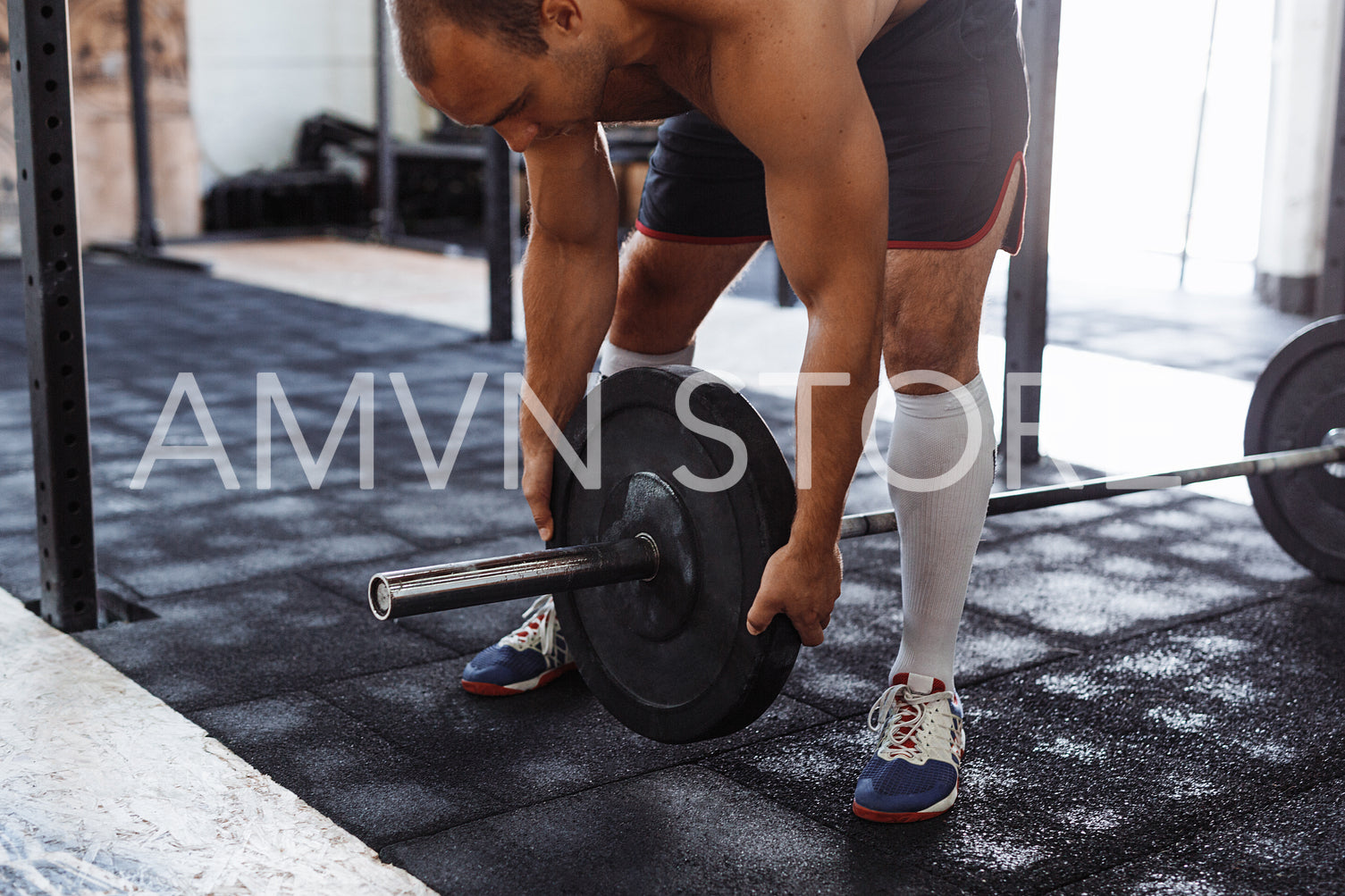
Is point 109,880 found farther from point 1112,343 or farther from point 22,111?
point 1112,343

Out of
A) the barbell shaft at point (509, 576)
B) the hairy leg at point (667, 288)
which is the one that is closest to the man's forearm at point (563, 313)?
the hairy leg at point (667, 288)

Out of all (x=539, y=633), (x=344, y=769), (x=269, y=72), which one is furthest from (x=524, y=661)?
(x=269, y=72)

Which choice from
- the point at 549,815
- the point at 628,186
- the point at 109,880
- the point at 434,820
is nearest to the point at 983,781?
the point at 549,815

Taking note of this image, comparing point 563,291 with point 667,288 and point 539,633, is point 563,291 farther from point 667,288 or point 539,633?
point 539,633

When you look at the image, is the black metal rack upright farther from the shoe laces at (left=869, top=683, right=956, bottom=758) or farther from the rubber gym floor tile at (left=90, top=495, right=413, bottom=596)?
the shoe laces at (left=869, top=683, right=956, bottom=758)

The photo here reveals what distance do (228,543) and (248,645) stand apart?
0.49 metres

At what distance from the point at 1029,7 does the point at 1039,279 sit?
1.71 feet

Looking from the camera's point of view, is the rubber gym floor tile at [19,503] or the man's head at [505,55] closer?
the man's head at [505,55]

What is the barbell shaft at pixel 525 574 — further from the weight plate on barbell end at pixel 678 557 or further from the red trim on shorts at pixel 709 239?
the red trim on shorts at pixel 709 239

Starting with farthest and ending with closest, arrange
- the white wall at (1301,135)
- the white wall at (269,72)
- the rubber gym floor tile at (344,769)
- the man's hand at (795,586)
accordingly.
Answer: the white wall at (269,72)
the white wall at (1301,135)
the rubber gym floor tile at (344,769)
the man's hand at (795,586)

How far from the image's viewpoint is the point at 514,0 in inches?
39.4

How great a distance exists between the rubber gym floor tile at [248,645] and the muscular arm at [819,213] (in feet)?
2.45

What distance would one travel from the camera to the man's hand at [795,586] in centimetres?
113

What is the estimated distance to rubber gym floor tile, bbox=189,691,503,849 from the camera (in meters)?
1.28
